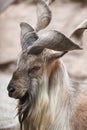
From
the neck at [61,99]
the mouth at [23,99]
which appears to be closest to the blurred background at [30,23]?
the neck at [61,99]

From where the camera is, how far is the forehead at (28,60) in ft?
14.5

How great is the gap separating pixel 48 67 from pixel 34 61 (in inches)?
5.5

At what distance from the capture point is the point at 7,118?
5633 millimetres

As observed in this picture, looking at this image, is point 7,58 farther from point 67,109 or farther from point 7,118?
point 67,109

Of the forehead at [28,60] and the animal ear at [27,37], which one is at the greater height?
the animal ear at [27,37]

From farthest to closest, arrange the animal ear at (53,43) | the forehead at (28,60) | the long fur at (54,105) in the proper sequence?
the long fur at (54,105) → the forehead at (28,60) → the animal ear at (53,43)

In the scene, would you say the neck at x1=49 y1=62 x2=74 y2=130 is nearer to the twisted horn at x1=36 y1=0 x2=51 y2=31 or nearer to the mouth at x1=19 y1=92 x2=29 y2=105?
the mouth at x1=19 y1=92 x2=29 y2=105

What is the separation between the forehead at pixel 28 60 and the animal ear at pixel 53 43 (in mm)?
42

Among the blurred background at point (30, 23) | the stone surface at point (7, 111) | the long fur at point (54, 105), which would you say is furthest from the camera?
the blurred background at point (30, 23)

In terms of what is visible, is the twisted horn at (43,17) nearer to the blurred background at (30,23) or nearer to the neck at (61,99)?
the neck at (61,99)

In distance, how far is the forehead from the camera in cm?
443

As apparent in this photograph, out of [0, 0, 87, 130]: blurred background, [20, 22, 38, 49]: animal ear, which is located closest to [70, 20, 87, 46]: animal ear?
[20, 22, 38, 49]: animal ear

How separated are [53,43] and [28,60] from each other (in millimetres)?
257

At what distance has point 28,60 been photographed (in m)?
4.43
